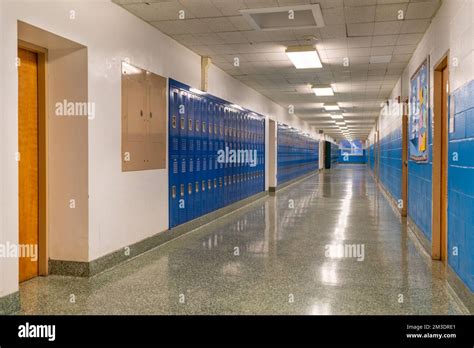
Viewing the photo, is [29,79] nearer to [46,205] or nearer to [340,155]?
[46,205]

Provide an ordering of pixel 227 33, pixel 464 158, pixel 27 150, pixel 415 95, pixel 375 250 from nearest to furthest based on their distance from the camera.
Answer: pixel 464 158 → pixel 27 150 → pixel 375 250 → pixel 227 33 → pixel 415 95

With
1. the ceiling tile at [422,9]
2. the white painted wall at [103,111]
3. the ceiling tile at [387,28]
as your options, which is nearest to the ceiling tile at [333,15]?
the ceiling tile at [387,28]

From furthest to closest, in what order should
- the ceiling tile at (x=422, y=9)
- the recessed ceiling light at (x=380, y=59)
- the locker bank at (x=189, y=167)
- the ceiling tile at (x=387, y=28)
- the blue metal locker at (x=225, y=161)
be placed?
the blue metal locker at (x=225, y=161) < the recessed ceiling light at (x=380, y=59) < the ceiling tile at (x=387, y=28) < the ceiling tile at (x=422, y=9) < the locker bank at (x=189, y=167)

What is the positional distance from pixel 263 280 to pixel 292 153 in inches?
500

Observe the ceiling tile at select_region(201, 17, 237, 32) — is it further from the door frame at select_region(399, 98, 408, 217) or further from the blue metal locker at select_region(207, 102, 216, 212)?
the door frame at select_region(399, 98, 408, 217)

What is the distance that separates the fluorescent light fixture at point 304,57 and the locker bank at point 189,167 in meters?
0.03

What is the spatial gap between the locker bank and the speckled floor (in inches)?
0.9

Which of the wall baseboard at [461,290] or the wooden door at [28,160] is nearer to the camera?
the wall baseboard at [461,290]

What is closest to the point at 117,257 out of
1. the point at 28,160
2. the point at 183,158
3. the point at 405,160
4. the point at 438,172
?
the point at 28,160

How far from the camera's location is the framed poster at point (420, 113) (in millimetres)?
5207

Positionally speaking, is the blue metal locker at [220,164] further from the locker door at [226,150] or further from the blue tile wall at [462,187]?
the blue tile wall at [462,187]

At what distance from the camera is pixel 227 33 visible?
567 centimetres

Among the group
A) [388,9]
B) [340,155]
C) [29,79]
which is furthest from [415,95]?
[340,155]
